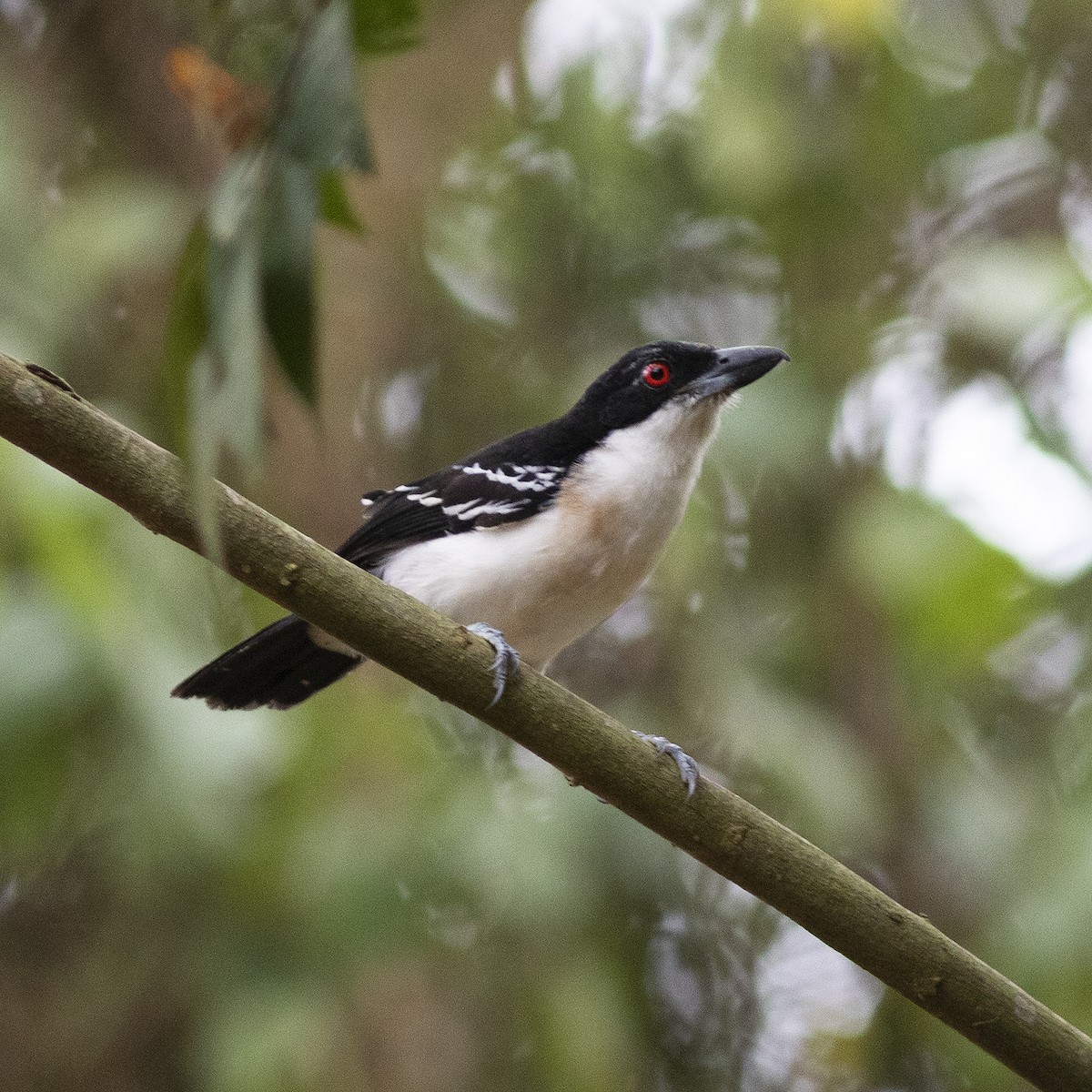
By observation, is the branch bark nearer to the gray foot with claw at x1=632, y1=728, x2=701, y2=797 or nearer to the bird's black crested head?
the gray foot with claw at x1=632, y1=728, x2=701, y2=797

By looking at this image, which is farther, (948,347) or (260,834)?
(948,347)

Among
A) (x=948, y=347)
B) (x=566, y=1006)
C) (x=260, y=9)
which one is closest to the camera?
(x=260, y=9)

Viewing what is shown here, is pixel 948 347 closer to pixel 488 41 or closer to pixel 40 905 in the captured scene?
pixel 488 41

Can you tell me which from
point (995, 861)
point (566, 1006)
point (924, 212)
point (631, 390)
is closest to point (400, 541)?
point (631, 390)

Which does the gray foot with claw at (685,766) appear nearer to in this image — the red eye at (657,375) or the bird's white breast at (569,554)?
the bird's white breast at (569,554)

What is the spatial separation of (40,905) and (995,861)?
3186 mm

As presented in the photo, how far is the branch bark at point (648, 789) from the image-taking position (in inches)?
86.0

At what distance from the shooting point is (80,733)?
159 inches

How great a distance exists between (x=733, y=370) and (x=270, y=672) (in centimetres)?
140

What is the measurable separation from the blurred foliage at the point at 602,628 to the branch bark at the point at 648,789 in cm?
110

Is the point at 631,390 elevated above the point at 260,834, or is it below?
above

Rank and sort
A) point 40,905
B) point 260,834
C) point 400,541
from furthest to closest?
point 40,905, point 260,834, point 400,541

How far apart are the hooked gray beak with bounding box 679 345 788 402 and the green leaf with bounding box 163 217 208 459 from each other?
2.12 meters

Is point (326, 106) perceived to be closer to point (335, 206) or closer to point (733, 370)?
point (335, 206)
